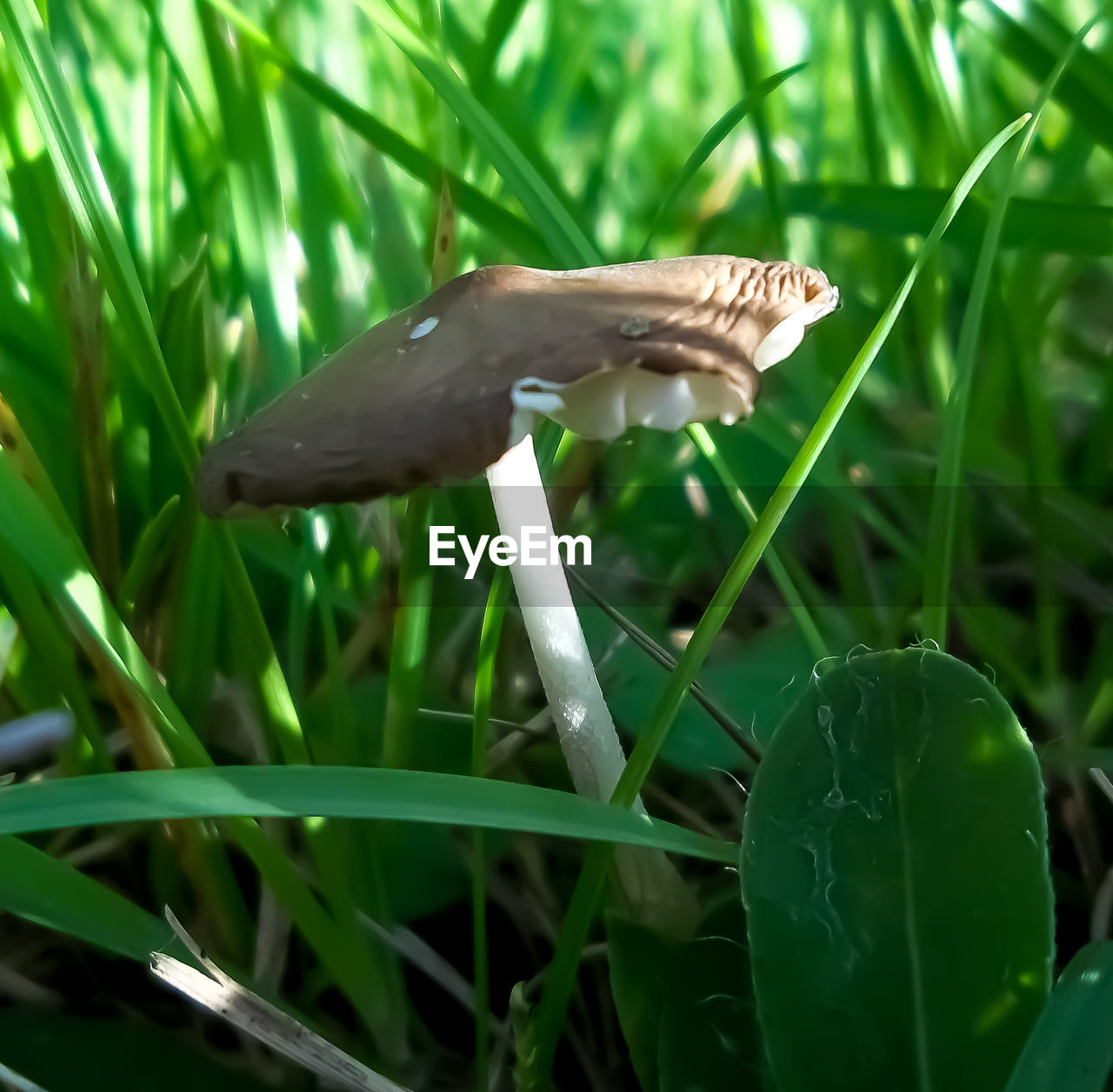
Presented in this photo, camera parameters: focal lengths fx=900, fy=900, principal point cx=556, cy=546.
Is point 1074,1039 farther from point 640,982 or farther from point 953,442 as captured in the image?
point 953,442

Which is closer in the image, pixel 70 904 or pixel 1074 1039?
pixel 1074 1039

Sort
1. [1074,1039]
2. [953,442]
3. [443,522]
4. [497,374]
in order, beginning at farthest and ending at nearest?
1. [443,522]
2. [953,442]
3. [497,374]
4. [1074,1039]

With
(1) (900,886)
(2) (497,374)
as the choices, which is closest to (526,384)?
(2) (497,374)

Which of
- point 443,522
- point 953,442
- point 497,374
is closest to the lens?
point 497,374

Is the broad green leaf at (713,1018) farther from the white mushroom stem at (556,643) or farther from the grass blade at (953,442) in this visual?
the grass blade at (953,442)

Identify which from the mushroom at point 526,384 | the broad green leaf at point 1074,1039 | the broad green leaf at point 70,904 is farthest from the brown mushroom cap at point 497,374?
the broad green leaf at point 1074,1039

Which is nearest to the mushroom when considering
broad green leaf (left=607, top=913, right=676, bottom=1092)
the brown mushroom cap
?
the brown mushroom cap

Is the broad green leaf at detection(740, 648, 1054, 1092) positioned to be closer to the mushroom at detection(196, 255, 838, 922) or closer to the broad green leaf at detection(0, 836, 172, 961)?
the mushroom at detection(196, 255, 838, 922)
